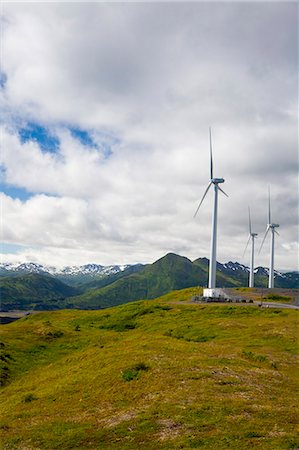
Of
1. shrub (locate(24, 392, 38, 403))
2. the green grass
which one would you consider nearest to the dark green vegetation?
shrub (locate(24, 392, 38, 403))

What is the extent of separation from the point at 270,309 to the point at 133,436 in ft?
A: 281

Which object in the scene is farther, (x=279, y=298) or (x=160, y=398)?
(x=279, y=298)

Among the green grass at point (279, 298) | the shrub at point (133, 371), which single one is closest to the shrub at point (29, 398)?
the shrub at point (133, 371)

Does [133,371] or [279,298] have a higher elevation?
[279,298]

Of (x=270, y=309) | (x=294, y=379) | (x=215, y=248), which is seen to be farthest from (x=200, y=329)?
(x=215, y=248)

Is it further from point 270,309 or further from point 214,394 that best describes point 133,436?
point 270,309

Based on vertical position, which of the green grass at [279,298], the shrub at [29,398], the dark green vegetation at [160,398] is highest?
the green grass at [279,298]

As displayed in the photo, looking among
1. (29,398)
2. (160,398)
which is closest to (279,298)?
(29,398)

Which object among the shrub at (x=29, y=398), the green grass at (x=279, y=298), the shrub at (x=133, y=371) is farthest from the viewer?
the green grass at (x=279, y=298)

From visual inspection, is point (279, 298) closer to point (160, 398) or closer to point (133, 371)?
point (133, 371)

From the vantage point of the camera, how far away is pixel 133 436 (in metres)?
25.5

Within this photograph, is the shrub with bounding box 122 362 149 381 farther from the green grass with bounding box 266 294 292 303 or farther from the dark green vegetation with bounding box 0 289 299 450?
the green grass with bounding box 266 294 292 303

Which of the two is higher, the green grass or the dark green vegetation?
the green grass

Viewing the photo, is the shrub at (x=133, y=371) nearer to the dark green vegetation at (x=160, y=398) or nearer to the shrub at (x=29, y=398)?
the dark green vegetation at (x=160, y=398)
